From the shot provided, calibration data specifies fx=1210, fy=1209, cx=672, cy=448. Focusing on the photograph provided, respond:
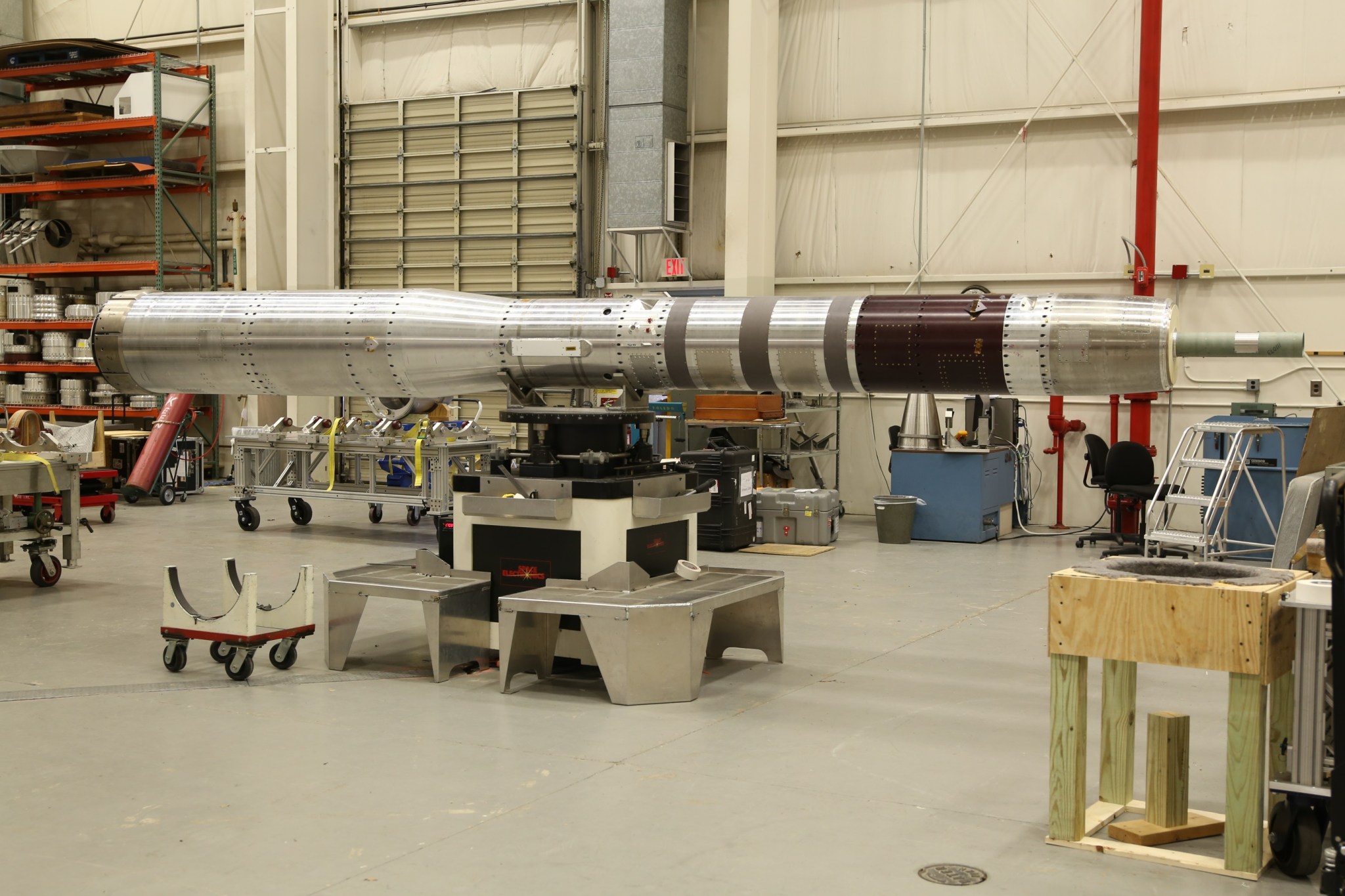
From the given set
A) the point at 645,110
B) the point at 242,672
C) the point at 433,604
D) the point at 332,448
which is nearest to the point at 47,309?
the point at 332,448

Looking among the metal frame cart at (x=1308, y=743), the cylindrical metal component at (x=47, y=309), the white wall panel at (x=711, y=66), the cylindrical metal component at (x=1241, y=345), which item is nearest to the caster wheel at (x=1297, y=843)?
the metal frame cart at (x=1308, y=743)

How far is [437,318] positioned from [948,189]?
249 inches

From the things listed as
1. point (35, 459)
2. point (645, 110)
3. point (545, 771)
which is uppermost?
point (645, 110)

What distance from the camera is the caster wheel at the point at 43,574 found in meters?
6.74

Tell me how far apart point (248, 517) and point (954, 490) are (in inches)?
209

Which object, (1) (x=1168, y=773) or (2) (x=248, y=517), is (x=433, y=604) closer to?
(1) (x=1168, y=773)

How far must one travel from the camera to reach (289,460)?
9188mm

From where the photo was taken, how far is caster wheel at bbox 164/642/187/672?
190 inches

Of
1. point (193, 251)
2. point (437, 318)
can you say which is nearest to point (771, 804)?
point (437, 318)

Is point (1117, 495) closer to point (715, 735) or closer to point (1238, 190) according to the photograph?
point (1238, 190)

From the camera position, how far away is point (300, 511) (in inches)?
372

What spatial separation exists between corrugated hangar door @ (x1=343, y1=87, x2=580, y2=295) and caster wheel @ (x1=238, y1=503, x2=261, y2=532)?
3742 mm

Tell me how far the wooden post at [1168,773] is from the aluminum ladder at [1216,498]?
13.4ft

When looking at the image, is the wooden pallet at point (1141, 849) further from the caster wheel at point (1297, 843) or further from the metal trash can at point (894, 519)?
the metal trash can at point (894, 519)
